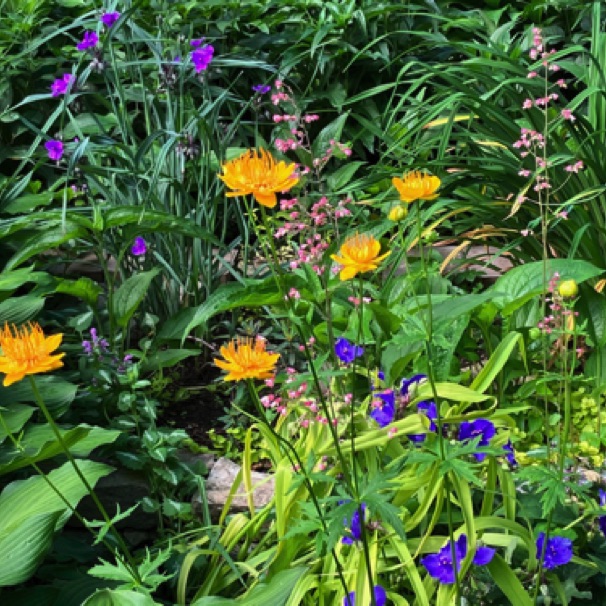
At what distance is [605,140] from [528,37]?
2.41ft

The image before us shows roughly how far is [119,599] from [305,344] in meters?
0.57

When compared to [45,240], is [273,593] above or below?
below

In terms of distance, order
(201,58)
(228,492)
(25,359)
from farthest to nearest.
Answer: (201,58) → (228,492) → (25,359)

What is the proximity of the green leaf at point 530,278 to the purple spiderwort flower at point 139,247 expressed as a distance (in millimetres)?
910

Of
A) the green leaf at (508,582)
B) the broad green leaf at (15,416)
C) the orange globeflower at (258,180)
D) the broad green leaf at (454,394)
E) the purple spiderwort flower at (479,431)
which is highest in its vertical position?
the orange globeflower at (258,180)

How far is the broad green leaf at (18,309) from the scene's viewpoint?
1976 millimetres

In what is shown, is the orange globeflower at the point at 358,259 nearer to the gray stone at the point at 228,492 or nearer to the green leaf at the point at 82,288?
the gray stone at the point at 228,492

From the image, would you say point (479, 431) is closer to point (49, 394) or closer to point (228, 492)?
point (228, 492)

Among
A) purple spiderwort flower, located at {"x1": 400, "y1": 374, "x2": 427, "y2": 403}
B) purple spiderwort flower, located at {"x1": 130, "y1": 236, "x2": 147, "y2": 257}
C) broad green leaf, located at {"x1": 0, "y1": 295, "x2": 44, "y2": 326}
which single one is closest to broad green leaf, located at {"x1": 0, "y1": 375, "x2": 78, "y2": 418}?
broad green leaf, located at {"x1": 0, "y1": 295, "x2": 44, "y2": 326}

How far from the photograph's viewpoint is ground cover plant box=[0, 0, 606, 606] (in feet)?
4.54

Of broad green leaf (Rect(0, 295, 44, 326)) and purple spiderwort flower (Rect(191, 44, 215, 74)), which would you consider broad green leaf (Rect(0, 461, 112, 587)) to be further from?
purple spiderwort flower (Rect(191, 44, 215, 74))

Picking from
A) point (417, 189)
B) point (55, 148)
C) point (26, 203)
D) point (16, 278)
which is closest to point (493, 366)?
point (417, 189)

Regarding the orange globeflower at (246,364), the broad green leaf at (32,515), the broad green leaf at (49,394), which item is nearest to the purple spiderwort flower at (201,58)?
the broad green leaf at (49,394)

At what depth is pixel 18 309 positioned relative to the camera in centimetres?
198
